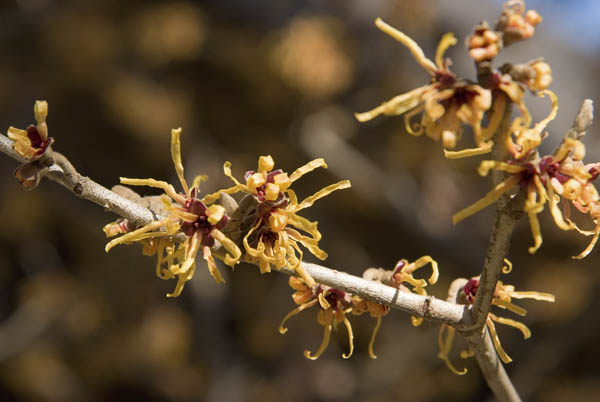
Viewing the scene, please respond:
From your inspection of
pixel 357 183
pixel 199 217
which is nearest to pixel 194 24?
pixel 357 183

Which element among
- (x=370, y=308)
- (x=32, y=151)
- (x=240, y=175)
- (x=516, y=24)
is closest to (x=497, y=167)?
(x=516, y=24)

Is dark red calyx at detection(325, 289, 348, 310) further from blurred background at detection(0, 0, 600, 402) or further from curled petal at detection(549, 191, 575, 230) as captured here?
blurred background at detection(0, 0, 600, 402)

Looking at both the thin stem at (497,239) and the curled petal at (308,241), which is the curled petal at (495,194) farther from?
the curled petal at (308,241)

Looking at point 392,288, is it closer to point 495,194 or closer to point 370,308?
point 370,308

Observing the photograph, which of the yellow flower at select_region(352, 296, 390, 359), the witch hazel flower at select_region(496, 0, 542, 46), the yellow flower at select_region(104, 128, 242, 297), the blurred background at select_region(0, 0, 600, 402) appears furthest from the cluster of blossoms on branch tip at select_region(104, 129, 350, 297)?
the blurred background at select_region(0, 0, 600, 402)

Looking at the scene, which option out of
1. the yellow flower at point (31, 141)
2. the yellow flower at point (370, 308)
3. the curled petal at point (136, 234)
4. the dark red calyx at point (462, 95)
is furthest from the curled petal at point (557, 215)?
the yellow flower at point (31, 141)
